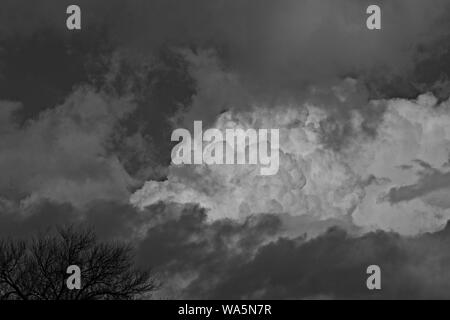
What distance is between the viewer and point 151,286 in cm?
3553

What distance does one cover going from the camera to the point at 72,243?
37.3 metres
